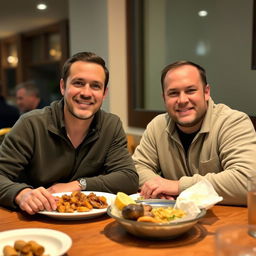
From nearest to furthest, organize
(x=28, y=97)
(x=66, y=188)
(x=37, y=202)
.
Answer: (x=37, y=202) < (x=66, y=188) < (x=28, y=97)

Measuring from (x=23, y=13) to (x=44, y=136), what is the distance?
16.1 feet

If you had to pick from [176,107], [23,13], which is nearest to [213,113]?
[176,107]

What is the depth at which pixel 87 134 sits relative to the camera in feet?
6.14

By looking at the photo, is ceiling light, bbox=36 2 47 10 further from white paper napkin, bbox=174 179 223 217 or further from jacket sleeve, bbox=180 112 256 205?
white paper napkin, bbox=174 179 223 217

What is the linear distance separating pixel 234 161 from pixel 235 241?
2.55ft

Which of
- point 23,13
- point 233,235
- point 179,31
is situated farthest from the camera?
point 23,13

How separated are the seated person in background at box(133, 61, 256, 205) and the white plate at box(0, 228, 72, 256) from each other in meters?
0.60

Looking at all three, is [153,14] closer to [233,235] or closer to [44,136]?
[44,136]

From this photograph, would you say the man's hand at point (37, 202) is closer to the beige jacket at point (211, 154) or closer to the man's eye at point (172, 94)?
the beige jacket at point (211, 154)

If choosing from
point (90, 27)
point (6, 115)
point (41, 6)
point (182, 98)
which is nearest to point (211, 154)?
point (182, 98)

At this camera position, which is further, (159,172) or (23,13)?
(23,13)

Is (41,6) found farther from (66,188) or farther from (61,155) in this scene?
(66,188)

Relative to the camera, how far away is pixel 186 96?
1826 millimetres

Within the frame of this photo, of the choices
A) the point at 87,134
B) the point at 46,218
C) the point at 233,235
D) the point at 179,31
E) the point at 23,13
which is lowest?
the point at 46,218
